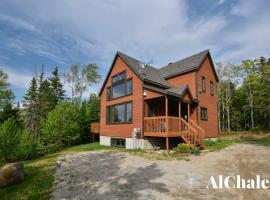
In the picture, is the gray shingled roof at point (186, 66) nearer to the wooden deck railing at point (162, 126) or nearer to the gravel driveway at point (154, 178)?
the wooden deck railing at point (162, 126)

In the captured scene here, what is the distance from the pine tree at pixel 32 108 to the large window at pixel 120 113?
57.6 ft

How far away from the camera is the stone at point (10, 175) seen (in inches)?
306

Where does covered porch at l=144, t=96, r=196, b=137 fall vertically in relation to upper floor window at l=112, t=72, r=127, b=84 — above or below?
below

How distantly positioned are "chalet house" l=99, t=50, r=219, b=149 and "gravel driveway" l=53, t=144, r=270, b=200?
337 cm

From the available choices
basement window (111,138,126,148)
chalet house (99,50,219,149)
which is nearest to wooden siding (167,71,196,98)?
chalet house (99,50,219,149)

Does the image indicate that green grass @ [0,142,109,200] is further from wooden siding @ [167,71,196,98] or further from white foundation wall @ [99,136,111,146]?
wooden siding @ [167,71,196,98]

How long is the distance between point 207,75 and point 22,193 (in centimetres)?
1706

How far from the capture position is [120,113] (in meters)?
17.2

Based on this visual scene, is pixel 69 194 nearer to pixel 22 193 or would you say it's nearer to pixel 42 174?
pixel 22 193

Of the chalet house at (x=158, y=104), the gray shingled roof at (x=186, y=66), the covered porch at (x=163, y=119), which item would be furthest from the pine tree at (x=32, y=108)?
the gray shingled roof at (x=186, y=66)

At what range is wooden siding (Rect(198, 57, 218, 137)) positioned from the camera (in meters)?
17.4

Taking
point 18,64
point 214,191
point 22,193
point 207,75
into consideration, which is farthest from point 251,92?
point 18,64

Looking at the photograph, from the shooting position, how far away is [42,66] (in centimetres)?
3488

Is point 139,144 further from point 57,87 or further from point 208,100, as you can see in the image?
point 57,87
